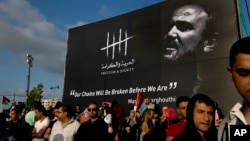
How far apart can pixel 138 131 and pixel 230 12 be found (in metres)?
4.27

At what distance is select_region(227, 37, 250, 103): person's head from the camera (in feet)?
3.82

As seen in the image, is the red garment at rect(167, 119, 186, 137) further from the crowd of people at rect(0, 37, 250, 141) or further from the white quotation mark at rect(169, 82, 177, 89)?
the white quotation mark at rect(169, 82, 177, 89)

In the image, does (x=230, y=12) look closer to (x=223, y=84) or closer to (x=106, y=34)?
(x=223, y=84)

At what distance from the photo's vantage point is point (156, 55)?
10.3 metres

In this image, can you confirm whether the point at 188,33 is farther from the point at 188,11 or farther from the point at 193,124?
the point at 193,124

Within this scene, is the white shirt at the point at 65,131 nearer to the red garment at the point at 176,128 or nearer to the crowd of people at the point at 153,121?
the crowd of people at the point at 153,121

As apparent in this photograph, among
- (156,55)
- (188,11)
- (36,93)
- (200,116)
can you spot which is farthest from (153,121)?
(36,93)

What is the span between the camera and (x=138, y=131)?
9172mm

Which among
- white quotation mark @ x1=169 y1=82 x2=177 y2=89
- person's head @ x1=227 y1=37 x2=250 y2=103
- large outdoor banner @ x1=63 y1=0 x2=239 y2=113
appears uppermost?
large outdoor banner @ x1=63 y1=0 x2=239 y2=113

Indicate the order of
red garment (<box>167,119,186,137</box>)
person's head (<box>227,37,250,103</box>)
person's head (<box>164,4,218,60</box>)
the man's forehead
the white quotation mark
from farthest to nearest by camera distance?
the white quotation mark
the man's forehead
person's head (<box>164,4,218,60</box>)
red garment (<box>167,119,186,137</box>)
person's head (<box>227,37,250,103</box>)

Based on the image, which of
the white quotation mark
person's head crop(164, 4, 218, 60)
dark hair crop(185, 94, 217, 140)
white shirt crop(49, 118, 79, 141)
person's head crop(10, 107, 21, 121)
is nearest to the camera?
dark hair crop(185, 94, 217, 140)

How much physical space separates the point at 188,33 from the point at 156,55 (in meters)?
1.44

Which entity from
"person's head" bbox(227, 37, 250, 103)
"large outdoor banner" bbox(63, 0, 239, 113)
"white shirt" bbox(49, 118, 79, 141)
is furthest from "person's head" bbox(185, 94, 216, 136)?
"large outdoor banner" bbox(63, 0, 239, 113)

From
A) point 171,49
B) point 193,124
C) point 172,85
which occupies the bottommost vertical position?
point 193,124
